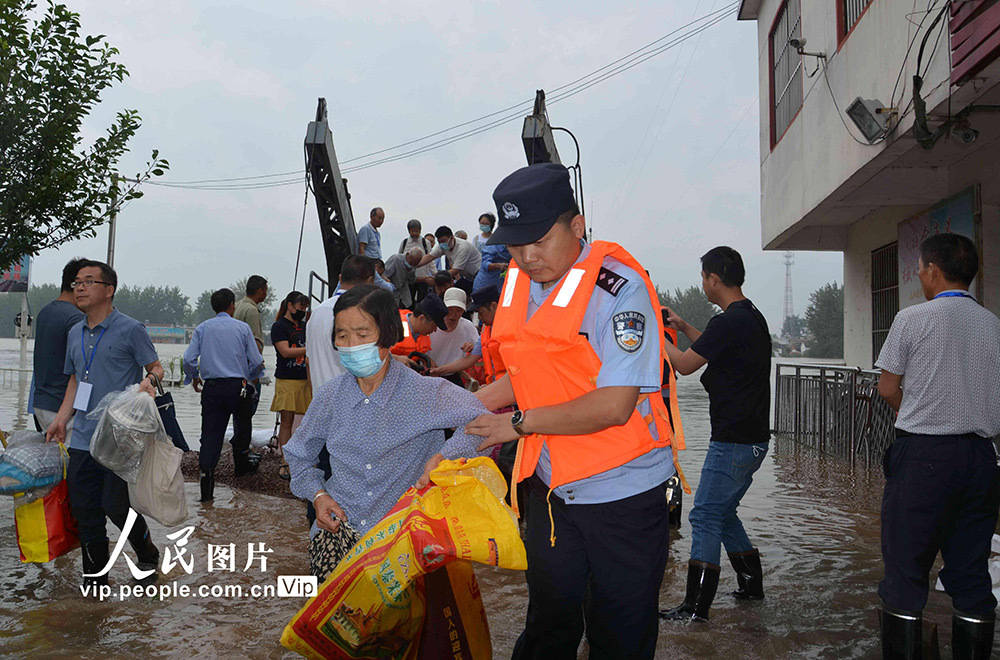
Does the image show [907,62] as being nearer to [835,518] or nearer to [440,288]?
[835,518]

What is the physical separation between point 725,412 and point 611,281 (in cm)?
215

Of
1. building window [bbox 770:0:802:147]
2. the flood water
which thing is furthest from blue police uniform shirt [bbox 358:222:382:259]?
building window [bbox 770:0:802:147]

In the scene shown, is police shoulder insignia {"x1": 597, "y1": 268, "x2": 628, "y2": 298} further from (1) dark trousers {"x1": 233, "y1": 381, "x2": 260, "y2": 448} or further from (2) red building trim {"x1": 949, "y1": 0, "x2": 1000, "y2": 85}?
(1) dark trousers {"x1": 233, "y1": 381, "x2": 260, "y2": 448}

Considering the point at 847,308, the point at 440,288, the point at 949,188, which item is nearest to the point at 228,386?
the point at 440,288

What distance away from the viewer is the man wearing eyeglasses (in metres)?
4.84

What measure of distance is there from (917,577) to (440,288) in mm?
6491

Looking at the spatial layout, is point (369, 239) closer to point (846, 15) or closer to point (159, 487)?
point (846, 15)

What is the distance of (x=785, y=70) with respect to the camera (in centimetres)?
1334

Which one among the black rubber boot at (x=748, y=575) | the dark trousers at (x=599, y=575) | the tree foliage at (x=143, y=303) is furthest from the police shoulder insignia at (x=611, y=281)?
the tree foliage at (x=143, y=303)

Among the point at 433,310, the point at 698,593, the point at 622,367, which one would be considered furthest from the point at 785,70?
the point at 622,367

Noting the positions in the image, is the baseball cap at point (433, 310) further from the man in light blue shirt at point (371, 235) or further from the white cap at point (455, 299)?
the man in light blue shirt at point (371, 235)

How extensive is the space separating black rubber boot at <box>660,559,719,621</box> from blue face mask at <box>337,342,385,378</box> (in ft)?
7.65

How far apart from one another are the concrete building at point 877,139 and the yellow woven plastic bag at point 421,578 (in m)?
5.23

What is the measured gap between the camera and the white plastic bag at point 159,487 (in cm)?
472
